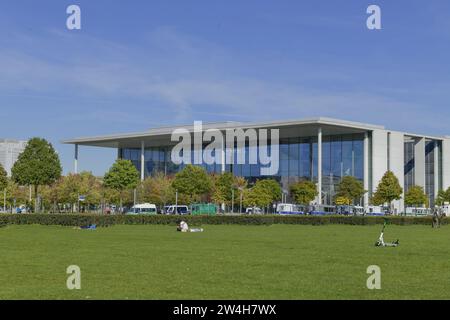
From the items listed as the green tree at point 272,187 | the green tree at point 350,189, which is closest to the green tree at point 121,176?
the green tree at point 272,187

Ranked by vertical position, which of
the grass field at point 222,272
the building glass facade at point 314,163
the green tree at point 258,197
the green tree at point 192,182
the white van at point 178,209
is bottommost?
the white van at point 178,209

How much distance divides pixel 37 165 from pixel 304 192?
1444 inches

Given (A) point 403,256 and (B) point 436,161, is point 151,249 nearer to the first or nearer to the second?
(A) point 403,256

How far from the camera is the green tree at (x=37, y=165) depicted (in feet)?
225

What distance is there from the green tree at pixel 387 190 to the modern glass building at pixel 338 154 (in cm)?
548

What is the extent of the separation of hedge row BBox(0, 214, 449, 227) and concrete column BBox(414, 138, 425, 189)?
43.3 meters

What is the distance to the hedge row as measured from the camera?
48.7 m

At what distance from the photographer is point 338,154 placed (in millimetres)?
96812

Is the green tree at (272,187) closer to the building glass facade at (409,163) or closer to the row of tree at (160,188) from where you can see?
the row of tree at (160,188)

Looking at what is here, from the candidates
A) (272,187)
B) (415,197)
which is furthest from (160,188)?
(415,197)

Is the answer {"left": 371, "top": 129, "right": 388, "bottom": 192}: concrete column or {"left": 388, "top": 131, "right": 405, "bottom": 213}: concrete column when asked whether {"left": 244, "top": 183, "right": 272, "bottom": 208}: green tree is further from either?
{"left": 388, "top": 131, "right": 405, "bottom": 213}: concrete column

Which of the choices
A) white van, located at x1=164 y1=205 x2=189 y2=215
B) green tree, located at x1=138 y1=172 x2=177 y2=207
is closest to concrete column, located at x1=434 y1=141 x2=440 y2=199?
white van, located at x1=164 y1=205 x2=189 y2=215
